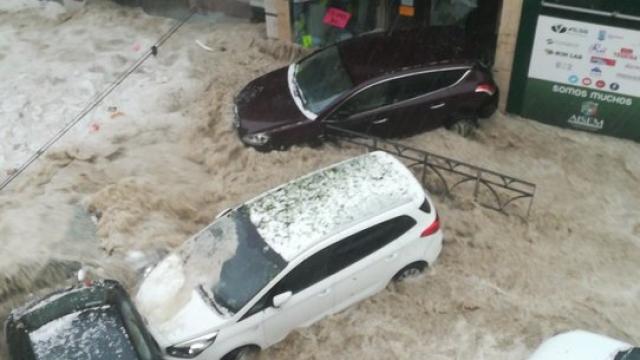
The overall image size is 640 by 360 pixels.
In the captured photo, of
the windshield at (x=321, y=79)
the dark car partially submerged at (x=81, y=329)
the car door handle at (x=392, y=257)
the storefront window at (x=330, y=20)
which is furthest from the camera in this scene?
the storefront window at (x=330, y=20)

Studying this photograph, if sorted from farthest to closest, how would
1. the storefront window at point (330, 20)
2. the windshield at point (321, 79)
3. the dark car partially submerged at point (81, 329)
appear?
the storefront window at point (330, 20)
the windshield at point (321, 79)
the dark car partially submerged at point (81, 329)

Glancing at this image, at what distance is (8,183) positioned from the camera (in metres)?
9.67

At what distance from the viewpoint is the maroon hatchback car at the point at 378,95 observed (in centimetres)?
991

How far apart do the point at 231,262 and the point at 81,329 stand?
1667 mm

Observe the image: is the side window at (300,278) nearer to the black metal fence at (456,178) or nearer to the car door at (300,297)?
the car door at (300,297)

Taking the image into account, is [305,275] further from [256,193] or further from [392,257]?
[256,193]

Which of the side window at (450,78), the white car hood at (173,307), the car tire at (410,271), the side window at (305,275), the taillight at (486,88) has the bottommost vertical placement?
the car tire at (410,271)

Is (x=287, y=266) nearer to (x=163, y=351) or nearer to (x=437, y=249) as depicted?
(x=163, y=351)

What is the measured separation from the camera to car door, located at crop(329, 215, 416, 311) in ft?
24.5

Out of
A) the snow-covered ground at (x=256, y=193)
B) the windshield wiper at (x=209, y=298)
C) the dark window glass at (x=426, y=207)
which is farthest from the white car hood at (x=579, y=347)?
the windshield wiper at (x=209, y=298)

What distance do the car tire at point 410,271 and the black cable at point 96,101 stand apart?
18.8 feet

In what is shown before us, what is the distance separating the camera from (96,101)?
37.5 feet

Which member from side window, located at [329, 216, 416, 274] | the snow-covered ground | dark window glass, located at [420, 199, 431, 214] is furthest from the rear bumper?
side window, located at [329, 216, 416, 274]

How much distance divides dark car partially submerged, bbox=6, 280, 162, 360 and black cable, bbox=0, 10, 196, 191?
334 cm
